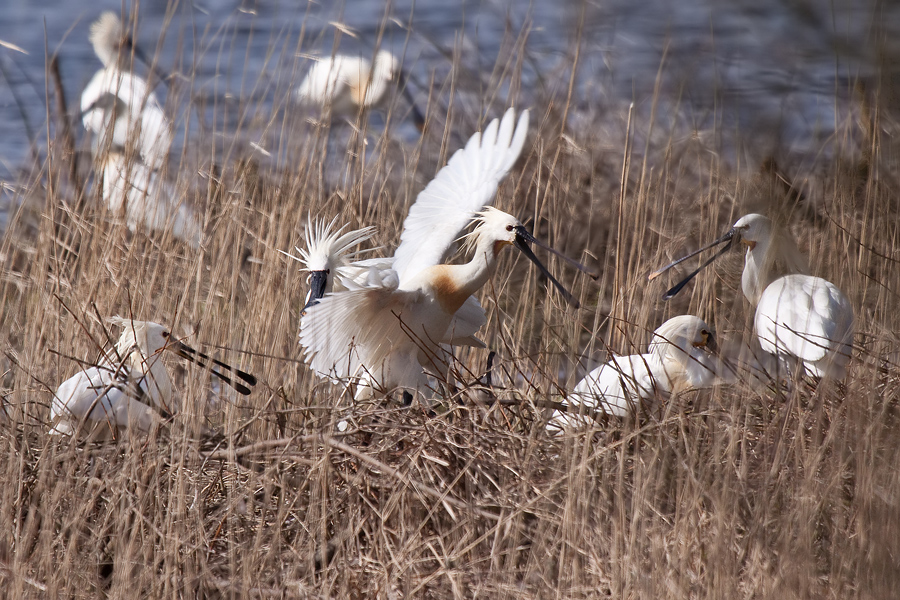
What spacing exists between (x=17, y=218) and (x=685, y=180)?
2596mm

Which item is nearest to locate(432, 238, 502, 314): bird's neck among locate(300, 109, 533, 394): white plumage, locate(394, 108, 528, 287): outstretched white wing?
locate(300, 109, 533, 394): white plumage

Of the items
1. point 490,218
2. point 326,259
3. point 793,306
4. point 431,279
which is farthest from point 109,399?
point 793,306

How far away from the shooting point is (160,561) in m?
2.06

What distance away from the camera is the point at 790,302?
2836 millimetres

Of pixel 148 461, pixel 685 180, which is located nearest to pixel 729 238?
pixel 685 180

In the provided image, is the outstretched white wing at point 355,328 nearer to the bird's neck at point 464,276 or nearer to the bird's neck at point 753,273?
the bird's neck at point 464,276

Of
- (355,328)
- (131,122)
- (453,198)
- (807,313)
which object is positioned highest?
(131,122)

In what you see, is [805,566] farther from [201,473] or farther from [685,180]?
[685,180]

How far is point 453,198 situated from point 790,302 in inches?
44.2

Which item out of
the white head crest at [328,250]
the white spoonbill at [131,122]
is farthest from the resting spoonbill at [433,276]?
the white spoonbill at [131,122]

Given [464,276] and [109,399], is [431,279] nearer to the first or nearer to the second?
[464,276]

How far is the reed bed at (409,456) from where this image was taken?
5.46 feet

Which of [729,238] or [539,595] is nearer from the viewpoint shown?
[539,595]

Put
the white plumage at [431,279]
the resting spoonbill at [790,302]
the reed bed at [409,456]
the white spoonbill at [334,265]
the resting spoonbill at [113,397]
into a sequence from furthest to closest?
the white plumage at [431,279] → the white spoonbill at [334,265] → the resting spoonbill at [790,302] → the resting spoonbill at [113,397] → the reed bed at [409,456]
